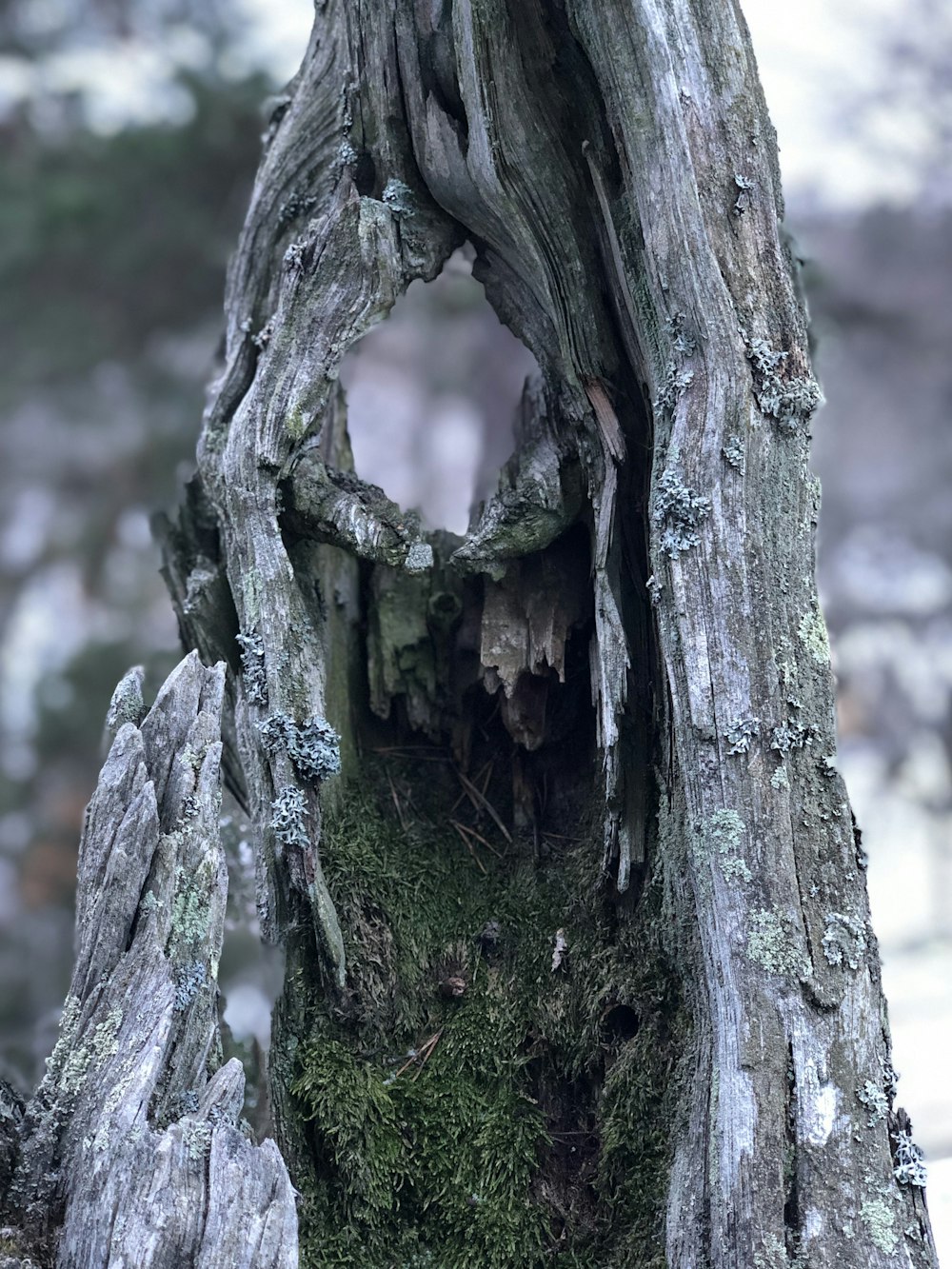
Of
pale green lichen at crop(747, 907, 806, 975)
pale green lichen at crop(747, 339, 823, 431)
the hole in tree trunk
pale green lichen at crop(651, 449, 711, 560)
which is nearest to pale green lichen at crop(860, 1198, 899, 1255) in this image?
pale green lichen at crop(747, 907, 806, 975)

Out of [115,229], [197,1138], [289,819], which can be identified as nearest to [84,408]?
[115,229]

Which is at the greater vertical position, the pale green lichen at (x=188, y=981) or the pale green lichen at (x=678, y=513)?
the pale green lichen at (x=678, y=513)

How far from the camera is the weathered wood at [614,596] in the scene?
221cm

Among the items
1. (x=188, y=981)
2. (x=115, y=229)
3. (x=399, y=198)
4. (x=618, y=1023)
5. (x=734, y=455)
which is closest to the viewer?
(x=188, y=981)

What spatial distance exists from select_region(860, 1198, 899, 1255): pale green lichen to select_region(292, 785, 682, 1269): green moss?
442 mm

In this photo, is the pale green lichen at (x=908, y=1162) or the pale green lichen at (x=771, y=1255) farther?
the pale green lichen at (x=908, y=1162)

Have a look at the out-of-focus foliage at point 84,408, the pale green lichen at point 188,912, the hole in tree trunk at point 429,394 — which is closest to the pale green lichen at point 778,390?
the pale green lichen at point 188,912

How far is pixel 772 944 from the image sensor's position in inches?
87.6

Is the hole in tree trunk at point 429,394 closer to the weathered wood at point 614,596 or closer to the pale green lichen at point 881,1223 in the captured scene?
the weathered wood at point 614,596

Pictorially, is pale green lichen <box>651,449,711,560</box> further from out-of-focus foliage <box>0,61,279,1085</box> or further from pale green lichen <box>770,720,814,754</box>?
out-of-focus foliage <box>0,61,279,1085</box>

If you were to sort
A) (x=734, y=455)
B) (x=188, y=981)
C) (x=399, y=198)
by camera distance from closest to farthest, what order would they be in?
(x=188, y=981) → (x=734, y=455) → (x=399, y=198)

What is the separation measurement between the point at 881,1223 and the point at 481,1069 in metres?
0.95

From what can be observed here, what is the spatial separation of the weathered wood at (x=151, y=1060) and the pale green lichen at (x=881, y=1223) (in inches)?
42.6

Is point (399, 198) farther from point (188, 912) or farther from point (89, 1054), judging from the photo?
point (89, 1054)
